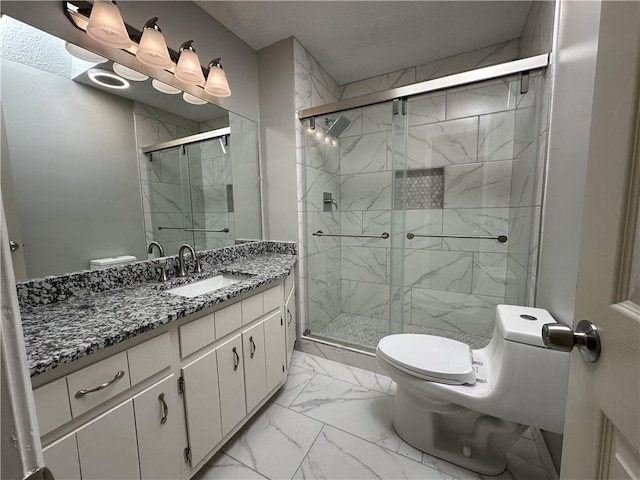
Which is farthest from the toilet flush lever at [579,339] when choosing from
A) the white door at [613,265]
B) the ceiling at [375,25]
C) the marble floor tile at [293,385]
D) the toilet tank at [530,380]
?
the ceiling at [375,25]

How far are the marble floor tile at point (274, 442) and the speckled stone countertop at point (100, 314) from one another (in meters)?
0.78

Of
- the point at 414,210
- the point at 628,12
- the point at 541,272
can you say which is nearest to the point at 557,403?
the point at 541,272

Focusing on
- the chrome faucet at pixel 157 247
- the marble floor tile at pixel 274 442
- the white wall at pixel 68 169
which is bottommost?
the marble floor tile at pixel 274 442

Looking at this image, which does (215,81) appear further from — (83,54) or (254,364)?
(254,364)

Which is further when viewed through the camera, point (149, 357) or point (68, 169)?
point (68, 169)

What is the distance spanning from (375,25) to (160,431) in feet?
8.12

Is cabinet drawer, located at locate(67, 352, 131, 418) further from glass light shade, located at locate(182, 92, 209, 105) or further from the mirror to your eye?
glass light shade, located at locate(182, 92, 209, 105)

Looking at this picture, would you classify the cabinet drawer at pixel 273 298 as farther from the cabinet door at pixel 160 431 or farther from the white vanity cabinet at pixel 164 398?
the cabinet door at pixel 160 431

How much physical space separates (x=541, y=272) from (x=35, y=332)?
2.05 m

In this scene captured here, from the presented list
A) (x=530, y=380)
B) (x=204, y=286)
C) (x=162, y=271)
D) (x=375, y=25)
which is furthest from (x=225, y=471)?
(x=375, y=25)

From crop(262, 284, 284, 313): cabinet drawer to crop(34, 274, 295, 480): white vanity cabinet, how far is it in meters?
0.01

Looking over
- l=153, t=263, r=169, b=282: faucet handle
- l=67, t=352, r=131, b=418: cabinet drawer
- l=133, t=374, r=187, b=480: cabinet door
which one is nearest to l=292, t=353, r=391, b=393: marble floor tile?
l=133, t=374, r=187, b=480: cabinet door

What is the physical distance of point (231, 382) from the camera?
1204mm

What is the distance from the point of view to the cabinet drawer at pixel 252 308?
127cm
